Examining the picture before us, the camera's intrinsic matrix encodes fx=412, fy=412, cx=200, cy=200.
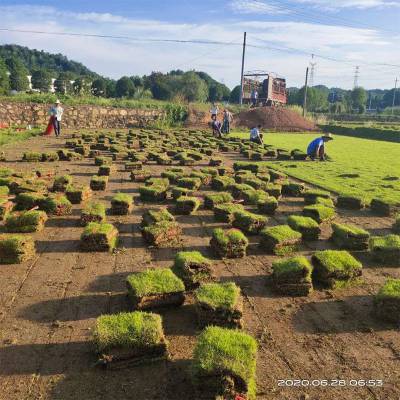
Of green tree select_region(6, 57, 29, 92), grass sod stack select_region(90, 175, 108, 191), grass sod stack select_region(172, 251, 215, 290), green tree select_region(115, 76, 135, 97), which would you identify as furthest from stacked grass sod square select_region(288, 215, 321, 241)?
green tree select_region(6, 57, 29, 92)

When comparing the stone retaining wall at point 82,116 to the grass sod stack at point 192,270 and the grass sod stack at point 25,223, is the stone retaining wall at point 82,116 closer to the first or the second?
the grass sod stack at point 25,223

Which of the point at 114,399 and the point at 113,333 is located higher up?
the point at 113,333

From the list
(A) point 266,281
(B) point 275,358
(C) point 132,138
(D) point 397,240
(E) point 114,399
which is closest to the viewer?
(E) point 114,399

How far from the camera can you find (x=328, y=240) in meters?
8.28

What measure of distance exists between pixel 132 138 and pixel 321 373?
848 inches

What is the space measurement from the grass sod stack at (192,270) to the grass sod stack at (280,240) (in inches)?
67.8

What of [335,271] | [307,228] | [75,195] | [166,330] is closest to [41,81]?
[75,195]

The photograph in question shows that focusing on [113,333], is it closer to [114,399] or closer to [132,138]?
[114,399]

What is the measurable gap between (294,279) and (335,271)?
0.71m

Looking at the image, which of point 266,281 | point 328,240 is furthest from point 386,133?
point 266,281

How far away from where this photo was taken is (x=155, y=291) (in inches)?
203

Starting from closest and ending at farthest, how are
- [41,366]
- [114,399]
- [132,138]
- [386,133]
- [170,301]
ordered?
1. [114,399]
2. [41,366]
3. [170,301]
4. [132,138]
5. [386,133]

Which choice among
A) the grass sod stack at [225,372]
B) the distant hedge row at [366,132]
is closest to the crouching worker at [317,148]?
the grass sod stack at [225,372]

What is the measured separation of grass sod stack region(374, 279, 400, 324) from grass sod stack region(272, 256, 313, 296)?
92cm
